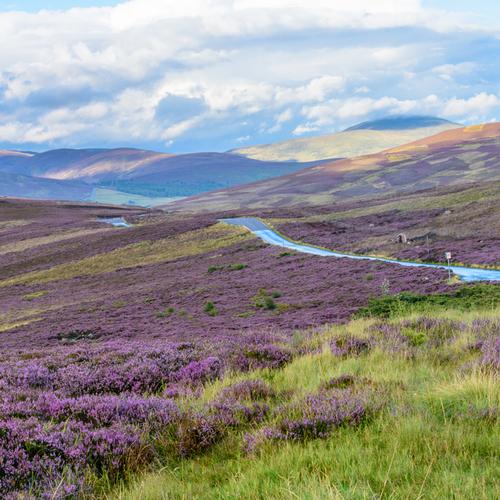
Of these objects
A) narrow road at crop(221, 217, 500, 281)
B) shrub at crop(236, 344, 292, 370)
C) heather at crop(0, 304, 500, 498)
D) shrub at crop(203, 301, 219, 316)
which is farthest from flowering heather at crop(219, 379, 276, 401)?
narrow road at crop(221, 217, 500, 281)

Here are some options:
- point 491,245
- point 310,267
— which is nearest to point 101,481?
point 310,267

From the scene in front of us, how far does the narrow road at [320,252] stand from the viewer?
2895cm

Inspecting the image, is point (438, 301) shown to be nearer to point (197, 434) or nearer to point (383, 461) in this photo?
point (197, 434)

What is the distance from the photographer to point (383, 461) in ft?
14.3

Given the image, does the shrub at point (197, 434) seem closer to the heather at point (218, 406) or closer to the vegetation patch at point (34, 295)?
the heather at point (218, 406)

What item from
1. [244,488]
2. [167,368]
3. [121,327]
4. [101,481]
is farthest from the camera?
[121,327]

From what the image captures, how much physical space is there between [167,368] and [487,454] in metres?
6.22

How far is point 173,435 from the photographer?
572cm

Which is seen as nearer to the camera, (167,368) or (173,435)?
(173,435)

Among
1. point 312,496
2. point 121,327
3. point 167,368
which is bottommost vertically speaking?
point 121,327

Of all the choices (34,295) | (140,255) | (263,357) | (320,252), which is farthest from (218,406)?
(140,255)

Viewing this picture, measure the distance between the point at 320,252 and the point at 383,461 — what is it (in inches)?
1899

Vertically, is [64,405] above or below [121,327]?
above

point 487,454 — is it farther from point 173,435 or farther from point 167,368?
point 167,368
